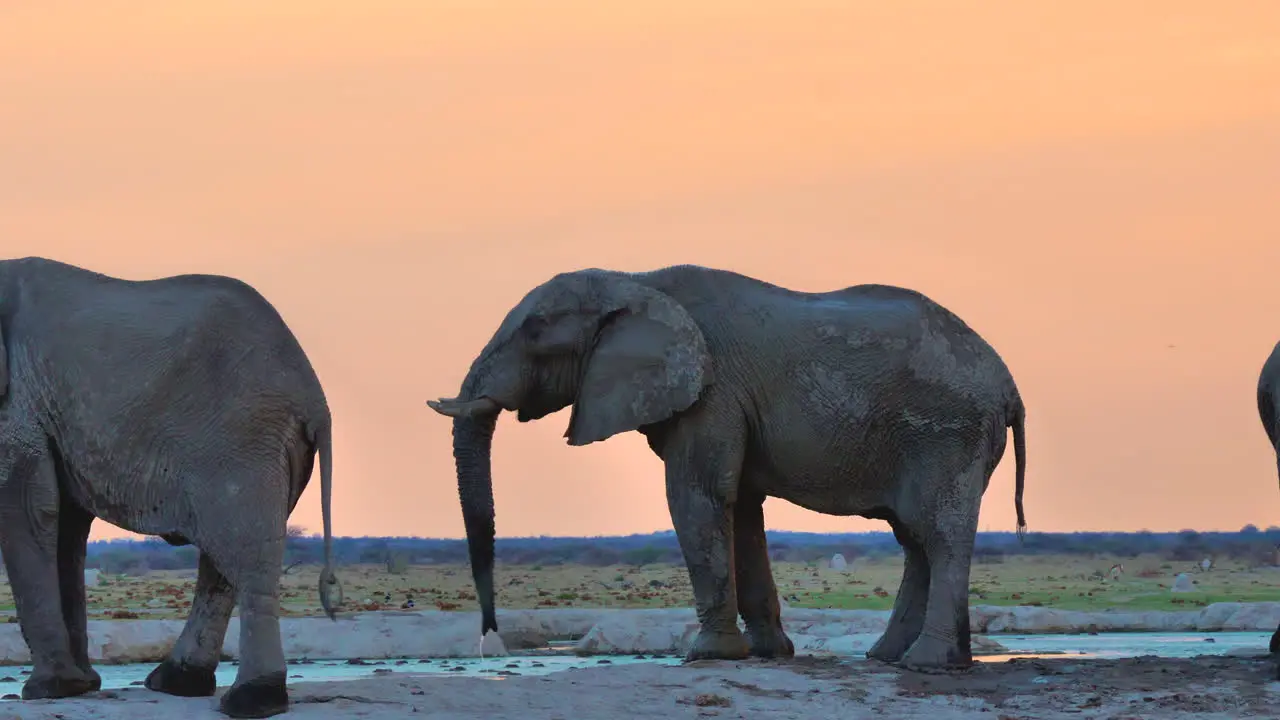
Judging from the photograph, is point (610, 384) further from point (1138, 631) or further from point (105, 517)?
point (1138, 631)

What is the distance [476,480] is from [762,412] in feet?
Result: 8.94

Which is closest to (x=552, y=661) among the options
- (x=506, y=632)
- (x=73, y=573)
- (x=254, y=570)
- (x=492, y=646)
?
(x=492, y=646)

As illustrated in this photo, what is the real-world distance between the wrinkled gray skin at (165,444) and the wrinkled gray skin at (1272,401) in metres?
9.31

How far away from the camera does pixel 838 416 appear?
20.9m

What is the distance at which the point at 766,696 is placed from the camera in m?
18.8

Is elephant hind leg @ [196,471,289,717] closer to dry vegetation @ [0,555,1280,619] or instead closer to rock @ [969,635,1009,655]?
rock @ [969,635,1009,655]

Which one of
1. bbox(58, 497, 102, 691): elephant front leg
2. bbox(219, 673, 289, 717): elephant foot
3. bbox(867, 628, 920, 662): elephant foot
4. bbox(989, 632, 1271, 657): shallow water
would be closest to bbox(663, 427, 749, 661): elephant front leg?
bbox(867, 628, 920, 662): elephant foot

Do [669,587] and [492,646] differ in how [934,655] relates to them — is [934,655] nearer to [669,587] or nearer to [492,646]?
[492,646]

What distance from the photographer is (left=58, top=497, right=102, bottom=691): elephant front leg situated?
1823 centimetres

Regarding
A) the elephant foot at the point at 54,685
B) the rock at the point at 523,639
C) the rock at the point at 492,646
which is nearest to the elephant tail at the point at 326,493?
the elephant foot at the point at 54,685

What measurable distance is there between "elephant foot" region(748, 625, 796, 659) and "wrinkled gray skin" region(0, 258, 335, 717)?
17.1ft

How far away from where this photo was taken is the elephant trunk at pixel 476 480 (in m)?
21.0

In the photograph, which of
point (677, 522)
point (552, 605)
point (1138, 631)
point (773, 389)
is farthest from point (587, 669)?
point (552, 605)

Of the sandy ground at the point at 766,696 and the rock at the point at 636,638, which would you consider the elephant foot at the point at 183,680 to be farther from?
the rock at the point at 636,638
